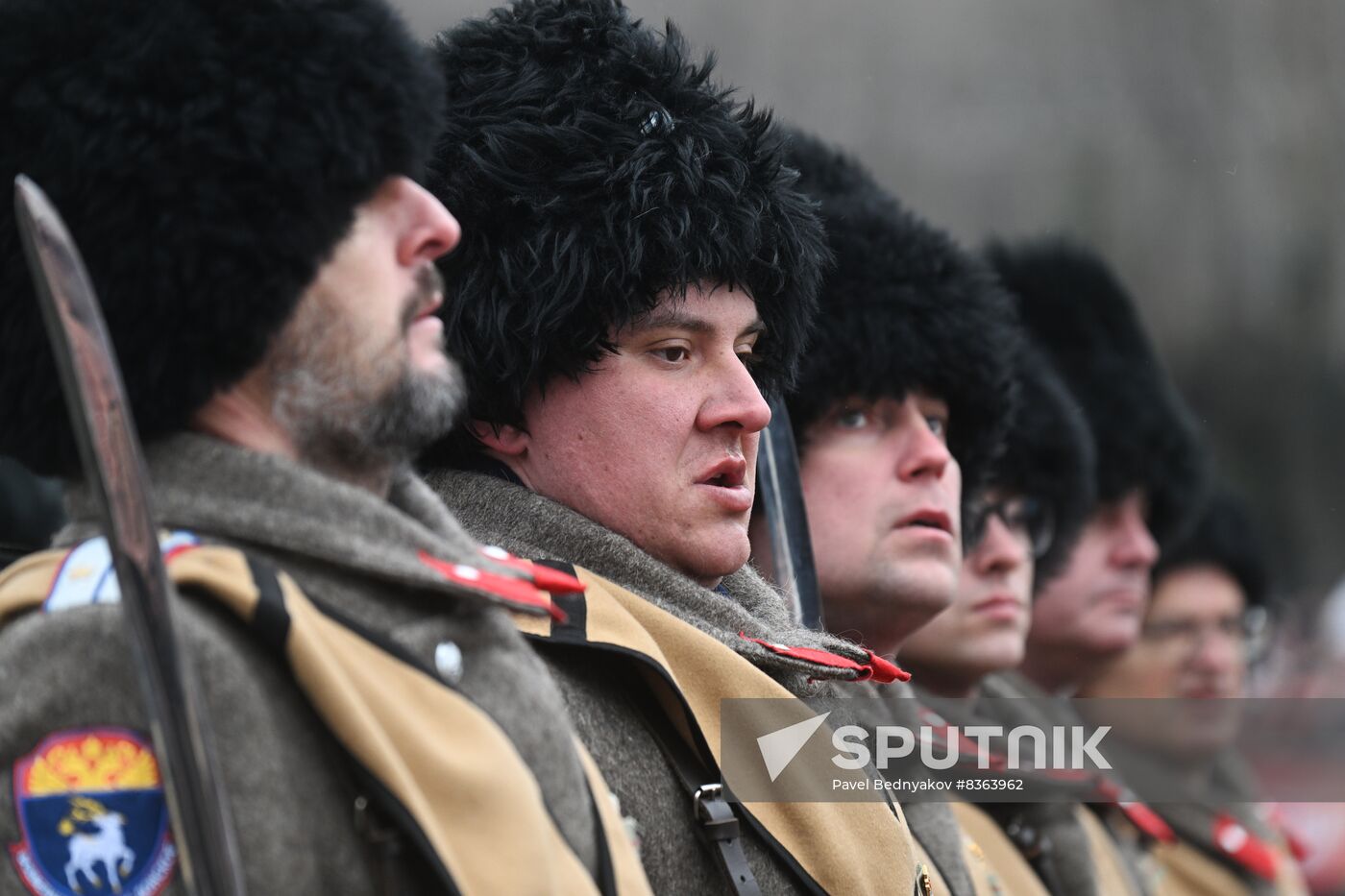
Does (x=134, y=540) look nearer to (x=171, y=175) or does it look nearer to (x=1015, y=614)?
(x=171, y=175)

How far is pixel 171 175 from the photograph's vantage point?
2.08 metres

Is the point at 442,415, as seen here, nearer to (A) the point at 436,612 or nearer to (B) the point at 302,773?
(A) the point at 436,612

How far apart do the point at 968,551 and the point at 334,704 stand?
3018mm

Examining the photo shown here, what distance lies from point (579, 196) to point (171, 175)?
3.54 feet

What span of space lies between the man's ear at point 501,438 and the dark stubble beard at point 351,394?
83 centimetres

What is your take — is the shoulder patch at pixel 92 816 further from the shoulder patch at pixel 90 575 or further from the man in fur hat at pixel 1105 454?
the man in fur hat at pixel 1105 454

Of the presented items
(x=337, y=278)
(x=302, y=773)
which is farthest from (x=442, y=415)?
(x=302, y=773)

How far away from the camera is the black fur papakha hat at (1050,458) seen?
207 inches

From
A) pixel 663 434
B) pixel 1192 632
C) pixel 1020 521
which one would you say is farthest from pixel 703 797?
pixel 1192 632

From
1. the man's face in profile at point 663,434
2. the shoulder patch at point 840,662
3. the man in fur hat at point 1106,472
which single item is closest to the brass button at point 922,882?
the shoulder patch at point 840,662

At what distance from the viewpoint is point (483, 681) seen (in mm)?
2213

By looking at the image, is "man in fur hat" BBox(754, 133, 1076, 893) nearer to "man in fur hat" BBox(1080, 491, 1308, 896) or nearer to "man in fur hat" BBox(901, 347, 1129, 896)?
"man in fur hat" BBox(901, 347, 1129, 896)

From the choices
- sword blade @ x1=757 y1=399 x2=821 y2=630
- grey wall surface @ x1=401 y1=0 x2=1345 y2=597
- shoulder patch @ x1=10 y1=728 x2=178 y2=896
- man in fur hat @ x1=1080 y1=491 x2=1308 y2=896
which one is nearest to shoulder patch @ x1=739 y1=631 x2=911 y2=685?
sword blade @ x1=757 y1=399 x2=821 y2=630

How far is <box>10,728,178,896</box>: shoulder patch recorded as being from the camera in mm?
1902
